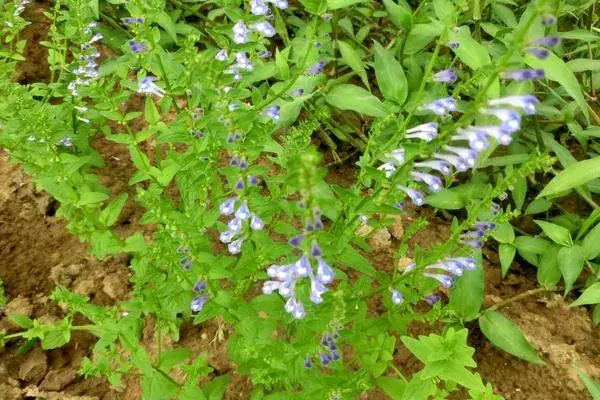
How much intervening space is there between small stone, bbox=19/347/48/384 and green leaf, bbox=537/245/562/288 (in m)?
2.85

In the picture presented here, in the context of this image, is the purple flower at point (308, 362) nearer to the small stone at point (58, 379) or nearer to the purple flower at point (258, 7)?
the purple flower at point (258, 7)

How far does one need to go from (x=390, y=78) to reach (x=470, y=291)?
3.97ft

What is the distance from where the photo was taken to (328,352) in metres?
2.33

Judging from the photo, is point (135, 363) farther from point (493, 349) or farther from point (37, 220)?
point (493, 349)

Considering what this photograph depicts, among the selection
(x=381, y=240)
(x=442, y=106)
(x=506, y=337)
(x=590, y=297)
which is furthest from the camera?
(x=381, y=240)

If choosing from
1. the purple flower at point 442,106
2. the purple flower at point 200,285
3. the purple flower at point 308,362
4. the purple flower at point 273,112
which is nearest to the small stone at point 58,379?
the purple flower at point 200,285

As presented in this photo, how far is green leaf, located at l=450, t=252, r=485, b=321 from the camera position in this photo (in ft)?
10.1

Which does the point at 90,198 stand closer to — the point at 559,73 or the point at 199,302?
the point at 199,302

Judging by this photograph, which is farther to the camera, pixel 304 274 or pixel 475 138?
pixel 304 274

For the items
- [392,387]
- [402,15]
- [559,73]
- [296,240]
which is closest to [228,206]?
[296,240]

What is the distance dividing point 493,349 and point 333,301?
166 centimetres

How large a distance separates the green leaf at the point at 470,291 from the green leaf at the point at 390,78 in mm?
948

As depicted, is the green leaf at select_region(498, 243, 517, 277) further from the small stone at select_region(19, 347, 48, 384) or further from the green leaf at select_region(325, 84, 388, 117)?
the small stone at select_region(19, 347, 48, 384)

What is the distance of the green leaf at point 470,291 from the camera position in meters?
3.07
